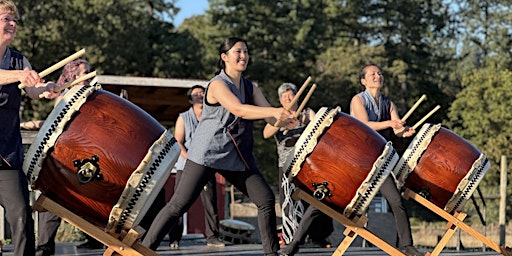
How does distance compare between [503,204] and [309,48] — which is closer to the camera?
[503,204]

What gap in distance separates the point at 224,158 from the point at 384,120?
6.74 feet

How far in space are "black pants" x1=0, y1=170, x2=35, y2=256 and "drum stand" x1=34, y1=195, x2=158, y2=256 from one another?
128 mm

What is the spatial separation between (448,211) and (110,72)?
24136 millimetres

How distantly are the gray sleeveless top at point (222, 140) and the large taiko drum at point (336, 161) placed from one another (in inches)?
14.3

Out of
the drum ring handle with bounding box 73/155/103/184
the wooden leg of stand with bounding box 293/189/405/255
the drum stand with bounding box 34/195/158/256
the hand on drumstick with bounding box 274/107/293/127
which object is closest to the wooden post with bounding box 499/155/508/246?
the wooden leg of stand with bounding box 293/189/405/255

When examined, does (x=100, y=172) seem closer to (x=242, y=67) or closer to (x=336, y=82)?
(x=242, y=67)

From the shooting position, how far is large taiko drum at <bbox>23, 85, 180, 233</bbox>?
14.5 ft

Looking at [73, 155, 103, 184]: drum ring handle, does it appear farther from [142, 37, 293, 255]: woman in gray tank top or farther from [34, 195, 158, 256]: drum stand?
[142, 37, 293, 255]: woman in gray tank top

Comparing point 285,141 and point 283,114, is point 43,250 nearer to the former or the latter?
point 285,141

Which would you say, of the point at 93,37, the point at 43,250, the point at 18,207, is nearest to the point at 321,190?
the point at 18,207

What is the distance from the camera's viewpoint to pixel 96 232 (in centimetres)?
452

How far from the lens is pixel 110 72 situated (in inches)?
1174

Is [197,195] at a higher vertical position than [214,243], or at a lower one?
higher

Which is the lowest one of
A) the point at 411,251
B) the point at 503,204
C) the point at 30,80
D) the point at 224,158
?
the point at 503,204
